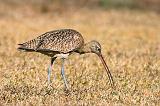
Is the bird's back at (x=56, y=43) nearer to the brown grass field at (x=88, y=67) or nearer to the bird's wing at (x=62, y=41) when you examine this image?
the bird's wing at (x=62, y=41)

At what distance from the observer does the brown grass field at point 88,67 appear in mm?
8500

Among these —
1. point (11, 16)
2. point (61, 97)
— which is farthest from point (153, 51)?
point (11, 16)

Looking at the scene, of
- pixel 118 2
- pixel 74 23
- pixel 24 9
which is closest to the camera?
pixel 74 23

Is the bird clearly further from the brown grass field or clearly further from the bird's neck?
the brown grass field

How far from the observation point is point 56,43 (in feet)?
31.4

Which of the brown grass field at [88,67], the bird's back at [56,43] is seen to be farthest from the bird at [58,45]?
the brown grass field at [88,67]

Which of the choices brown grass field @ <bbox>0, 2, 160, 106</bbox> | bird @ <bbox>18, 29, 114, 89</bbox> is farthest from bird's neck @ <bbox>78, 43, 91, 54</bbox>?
brown grass field @ <bbox>0, 2, 160, 106</bbox>

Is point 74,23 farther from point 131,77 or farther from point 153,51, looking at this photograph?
point 131,77

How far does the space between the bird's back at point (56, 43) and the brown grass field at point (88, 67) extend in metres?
0.57

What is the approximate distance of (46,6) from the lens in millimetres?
26375

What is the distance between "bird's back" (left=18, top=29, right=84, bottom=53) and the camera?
9.55 m

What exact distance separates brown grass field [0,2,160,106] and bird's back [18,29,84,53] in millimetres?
569

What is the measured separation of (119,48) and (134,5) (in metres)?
13.7

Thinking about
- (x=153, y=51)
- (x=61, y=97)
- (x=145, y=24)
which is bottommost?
(x=61, y=97)
